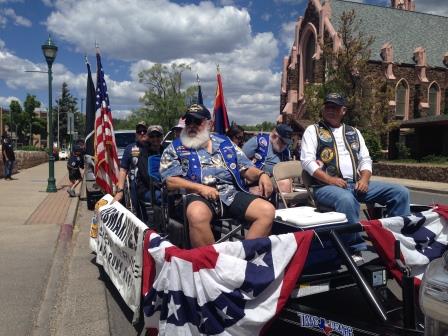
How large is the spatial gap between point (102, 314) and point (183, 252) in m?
1.93

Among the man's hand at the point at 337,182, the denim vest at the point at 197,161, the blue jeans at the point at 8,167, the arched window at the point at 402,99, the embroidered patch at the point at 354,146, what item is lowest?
the blue jeans at the point at 8,167

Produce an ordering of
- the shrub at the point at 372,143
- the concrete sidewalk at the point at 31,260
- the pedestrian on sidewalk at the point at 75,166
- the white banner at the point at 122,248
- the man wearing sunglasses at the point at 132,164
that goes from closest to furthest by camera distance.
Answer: the white banner at the point at 122,248, the concrete sidewalk at the point at 31,260, the man wearing sunglasses at the point at 132,164, the pedestrian on sidewalk at the point at 75,166, the shrub at the point at 372,143

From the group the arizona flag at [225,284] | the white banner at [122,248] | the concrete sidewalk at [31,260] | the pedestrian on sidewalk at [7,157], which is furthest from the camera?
the pedestrian on sidewalk at [7,157]

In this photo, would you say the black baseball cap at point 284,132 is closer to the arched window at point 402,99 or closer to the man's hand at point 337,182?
the man's hand at point 337,182

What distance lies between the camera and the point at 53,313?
175 inches

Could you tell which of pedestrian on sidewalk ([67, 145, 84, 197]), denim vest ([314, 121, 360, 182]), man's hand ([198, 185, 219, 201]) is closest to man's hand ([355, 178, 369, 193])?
denim vest ([314, 121, 360, 182])

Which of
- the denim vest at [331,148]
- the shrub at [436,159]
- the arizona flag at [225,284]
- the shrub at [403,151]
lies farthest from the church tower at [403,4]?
the arizona flag at [225,284]

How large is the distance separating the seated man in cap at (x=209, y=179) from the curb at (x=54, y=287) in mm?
1576

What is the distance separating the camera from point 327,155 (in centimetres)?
488

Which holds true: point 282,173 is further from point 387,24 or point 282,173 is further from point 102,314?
point 387,24

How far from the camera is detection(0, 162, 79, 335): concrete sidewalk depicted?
433 centimetres

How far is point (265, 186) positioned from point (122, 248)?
143 centimetres

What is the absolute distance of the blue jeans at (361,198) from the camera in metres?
4.20

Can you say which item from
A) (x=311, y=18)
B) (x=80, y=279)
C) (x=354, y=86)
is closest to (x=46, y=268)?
(x=80, y=279)
